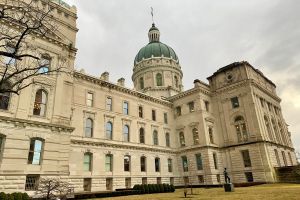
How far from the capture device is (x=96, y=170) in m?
30.3

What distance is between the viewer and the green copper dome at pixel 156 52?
6022cm

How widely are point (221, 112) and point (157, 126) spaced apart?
12080 millimetres

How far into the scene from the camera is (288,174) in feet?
112

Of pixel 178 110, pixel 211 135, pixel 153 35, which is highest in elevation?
pixel 153 35

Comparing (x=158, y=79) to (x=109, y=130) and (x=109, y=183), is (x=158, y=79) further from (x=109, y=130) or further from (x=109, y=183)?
(x=109, y=183)

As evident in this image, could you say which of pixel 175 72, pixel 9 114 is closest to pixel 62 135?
pixel 9 114

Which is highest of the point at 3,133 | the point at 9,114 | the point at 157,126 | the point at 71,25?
the point at 71,25

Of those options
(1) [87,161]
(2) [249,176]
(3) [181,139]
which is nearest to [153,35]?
(3) [181,139]

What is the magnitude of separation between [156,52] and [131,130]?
2941 centimetres

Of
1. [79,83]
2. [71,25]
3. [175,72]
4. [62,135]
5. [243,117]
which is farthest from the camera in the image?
[175,72]

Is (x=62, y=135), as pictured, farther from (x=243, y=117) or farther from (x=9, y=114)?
(x=243, y=117)

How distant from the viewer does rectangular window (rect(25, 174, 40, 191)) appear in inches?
778

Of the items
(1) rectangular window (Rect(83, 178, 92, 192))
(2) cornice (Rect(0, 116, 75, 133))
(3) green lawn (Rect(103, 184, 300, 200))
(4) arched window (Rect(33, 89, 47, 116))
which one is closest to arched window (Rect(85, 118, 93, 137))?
(1) rectangular window (Rect(83, 178, 92, 192))

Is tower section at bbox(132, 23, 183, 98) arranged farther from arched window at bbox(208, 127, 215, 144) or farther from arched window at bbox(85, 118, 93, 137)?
arched window at bbox(85, 118, 93, 137)
